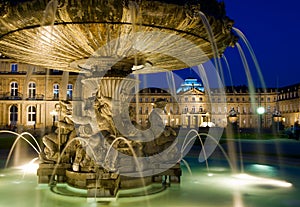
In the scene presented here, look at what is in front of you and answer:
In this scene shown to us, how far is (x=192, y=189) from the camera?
600 centimetres

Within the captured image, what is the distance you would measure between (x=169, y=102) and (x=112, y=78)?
67393 mm

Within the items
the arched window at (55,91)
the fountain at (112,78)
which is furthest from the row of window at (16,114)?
the fountain at (112,78)

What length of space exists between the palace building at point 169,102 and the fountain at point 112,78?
38.6 m

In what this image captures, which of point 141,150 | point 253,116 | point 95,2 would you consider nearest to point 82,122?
point 141,150

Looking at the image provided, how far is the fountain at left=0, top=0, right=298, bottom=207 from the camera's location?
16.3 ft

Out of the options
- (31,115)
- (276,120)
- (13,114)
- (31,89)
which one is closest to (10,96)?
(13,114)

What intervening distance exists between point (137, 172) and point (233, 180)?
2.21 metres

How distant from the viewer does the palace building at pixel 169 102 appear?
4697 centimetres

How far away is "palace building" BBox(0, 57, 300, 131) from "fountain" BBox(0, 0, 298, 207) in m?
38.6

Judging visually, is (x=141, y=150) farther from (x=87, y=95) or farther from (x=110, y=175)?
(x=87, y=95)

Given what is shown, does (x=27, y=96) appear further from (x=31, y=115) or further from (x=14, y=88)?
(x=31, y=115)

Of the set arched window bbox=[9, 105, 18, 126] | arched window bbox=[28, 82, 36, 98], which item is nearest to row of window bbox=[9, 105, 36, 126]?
arched window bbox=[9, 105, 18, 126]

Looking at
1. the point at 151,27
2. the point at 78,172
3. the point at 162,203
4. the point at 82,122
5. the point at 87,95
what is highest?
the point at 151,27

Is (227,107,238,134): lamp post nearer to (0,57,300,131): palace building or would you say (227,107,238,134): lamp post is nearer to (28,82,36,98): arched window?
(0,57,300,131): palace building
